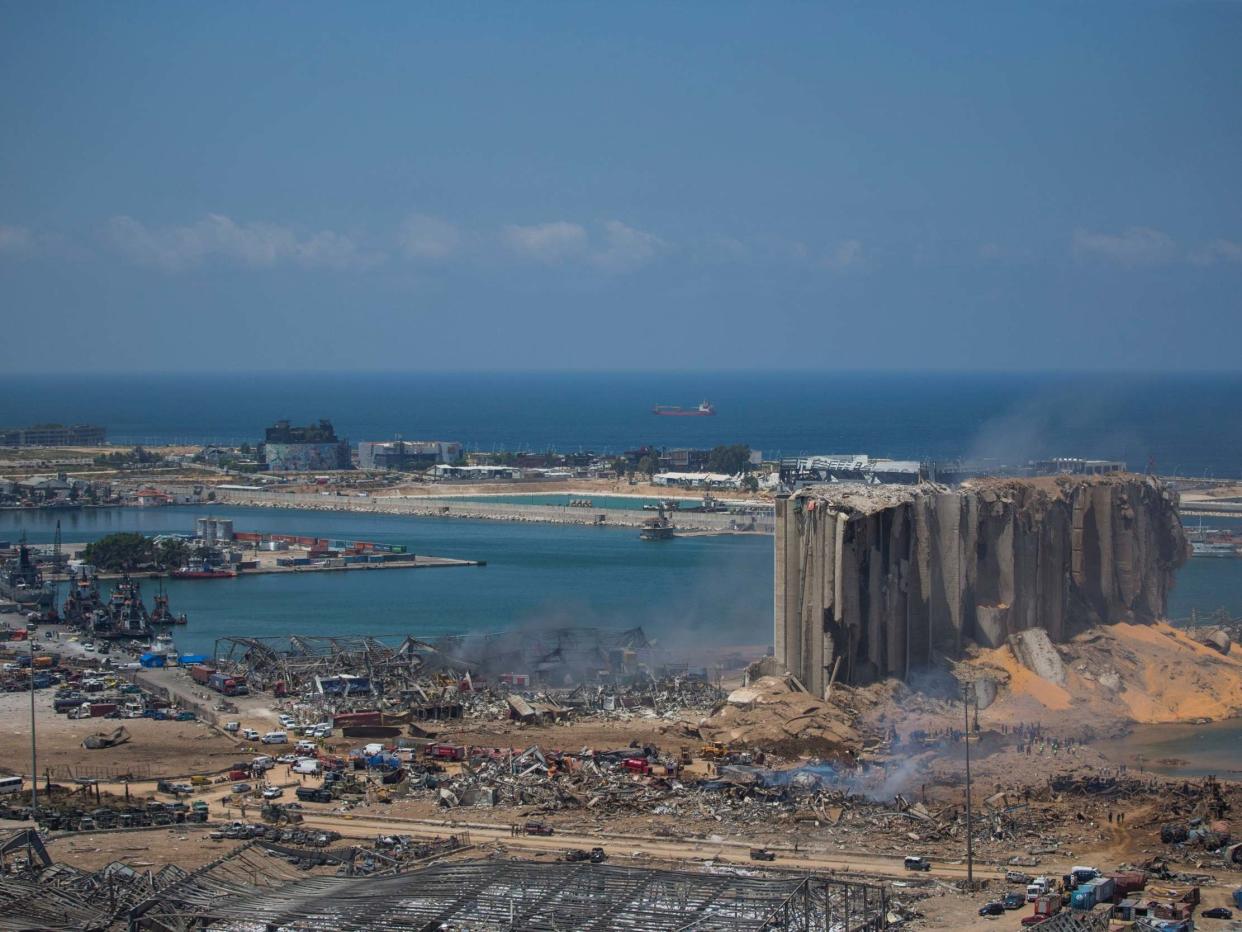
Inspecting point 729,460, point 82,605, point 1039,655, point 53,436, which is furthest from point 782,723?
point 53,436

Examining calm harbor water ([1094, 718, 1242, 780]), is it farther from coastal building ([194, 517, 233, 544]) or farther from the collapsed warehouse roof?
coastal building ([194, 517, 233, 544])

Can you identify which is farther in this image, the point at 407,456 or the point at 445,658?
the point at 407,456

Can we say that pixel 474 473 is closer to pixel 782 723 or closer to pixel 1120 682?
pixel 1120 682

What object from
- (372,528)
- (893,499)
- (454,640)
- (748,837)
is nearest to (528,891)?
(748,837)

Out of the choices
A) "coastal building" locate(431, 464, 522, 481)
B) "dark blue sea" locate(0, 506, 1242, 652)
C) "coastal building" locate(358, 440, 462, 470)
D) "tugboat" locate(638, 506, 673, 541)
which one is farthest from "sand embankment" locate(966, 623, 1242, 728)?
"coastal building" locate(358, 440, 462, 470)

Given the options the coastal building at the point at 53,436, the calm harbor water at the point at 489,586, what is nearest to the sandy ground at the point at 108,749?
the calm harbor water at the point at 489,586
